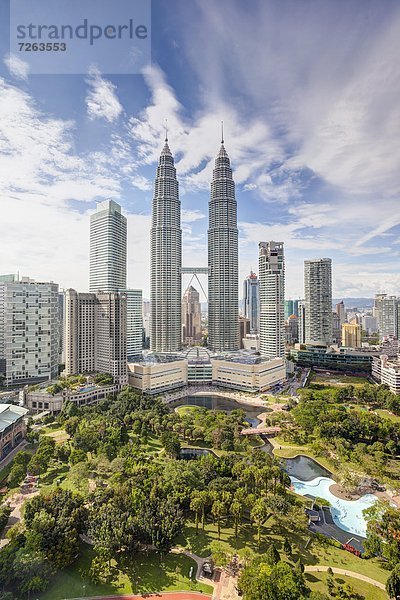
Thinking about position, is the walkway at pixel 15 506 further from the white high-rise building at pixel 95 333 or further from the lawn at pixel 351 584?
the white high-rise building at pixel 95 333

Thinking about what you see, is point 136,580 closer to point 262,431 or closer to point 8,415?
point 262,431

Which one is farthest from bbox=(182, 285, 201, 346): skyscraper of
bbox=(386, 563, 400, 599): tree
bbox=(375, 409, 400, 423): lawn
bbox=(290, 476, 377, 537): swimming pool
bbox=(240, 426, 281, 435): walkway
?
bbox=(386, 563, 400, 599): tree

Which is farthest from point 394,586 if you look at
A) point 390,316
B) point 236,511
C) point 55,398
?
point 390,316

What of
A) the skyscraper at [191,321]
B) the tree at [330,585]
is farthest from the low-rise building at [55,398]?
the skyscraper at [191,321]

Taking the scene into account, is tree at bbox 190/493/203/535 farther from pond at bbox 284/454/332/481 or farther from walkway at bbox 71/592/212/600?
pond at bbox 284/454/332/481

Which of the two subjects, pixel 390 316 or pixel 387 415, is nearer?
pixel 387 415

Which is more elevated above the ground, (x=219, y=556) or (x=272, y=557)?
(x=272, y=557)
